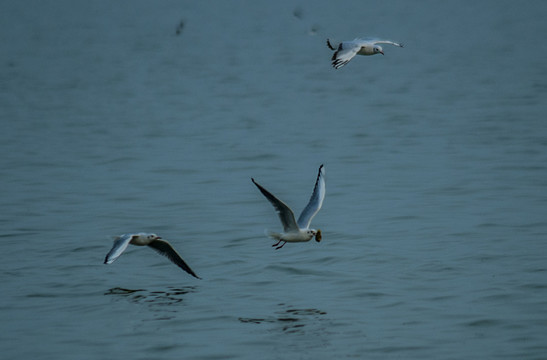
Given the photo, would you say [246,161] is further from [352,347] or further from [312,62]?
[312,62]

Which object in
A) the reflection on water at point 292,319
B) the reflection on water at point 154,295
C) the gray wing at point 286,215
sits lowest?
the reflection on water at point 292,319

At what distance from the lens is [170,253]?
1494 centimetres

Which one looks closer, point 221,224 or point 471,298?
point 471,298

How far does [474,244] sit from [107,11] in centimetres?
5725

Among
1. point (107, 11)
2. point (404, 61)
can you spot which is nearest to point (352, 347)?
point (404, 61)

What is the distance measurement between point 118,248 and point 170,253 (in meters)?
1.61

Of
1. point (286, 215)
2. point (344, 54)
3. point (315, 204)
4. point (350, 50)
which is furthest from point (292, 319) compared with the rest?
point (350, 50)

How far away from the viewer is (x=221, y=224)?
18.3 meters

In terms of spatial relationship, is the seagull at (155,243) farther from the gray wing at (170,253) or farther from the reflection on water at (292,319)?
the reflection on water at (292,319)

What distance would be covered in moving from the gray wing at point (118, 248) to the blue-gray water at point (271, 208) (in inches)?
36.8

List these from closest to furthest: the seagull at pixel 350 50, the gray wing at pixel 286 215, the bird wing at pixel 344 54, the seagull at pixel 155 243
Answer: the gray wing at pixel 286 215, the bird wing at pixel 344 54, the seagull at pixel 350 50, the seagull at pixel 155 243

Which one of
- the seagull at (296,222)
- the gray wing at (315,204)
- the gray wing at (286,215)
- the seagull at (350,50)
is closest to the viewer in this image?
the gray wing at (286,215)

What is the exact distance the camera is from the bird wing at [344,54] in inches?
534

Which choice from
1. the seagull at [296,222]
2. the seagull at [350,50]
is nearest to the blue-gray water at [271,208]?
the seagull at [296,222]
